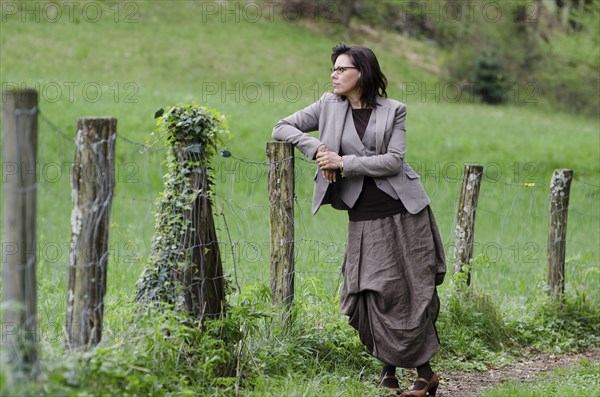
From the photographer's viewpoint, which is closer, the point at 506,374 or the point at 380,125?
the point at 380,125

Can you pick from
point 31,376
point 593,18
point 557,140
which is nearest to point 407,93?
point 593,18

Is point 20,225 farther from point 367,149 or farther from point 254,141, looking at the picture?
point 254,141

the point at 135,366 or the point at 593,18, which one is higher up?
the point at 593,18

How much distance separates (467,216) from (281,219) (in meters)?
2.07

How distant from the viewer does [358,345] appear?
19.1ft

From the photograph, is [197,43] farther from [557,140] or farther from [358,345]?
[358,345]

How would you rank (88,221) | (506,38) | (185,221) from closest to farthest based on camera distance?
1. (88,221)
2. (185,221)
3. (506,38)

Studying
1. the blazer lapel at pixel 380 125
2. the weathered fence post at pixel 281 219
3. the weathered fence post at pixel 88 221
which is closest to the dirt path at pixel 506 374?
the weathered fence post at pixel 281 219

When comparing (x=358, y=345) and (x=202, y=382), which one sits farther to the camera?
(x=358, y=345)

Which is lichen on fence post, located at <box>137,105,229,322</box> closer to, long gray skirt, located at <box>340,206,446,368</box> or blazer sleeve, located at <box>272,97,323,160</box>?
blazer sleeve, located at <box>272,97,323,160</box>

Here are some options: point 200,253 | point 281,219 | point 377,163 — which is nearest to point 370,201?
point 377,163

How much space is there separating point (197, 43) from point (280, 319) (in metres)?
32.9

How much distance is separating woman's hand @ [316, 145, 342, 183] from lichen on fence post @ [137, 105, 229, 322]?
619 mm

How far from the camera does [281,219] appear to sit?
563cm
